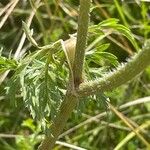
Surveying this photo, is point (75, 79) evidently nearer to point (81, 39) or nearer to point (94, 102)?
point (81, 39)

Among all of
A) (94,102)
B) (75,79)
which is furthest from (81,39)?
(94,102)

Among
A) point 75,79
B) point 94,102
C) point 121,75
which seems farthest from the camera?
point 94,102

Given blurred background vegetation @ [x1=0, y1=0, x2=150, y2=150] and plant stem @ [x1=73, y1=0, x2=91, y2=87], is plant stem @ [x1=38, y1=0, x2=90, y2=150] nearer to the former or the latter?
plant stem @ [x1=73, y1=0, x2=91, y2=87]

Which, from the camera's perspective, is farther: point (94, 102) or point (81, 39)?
point (94, 102)

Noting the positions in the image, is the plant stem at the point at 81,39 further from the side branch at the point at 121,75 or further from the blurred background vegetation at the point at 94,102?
the blurred background vegetation at the point at 94,102

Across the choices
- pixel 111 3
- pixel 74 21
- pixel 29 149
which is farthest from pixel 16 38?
pixel 29 149

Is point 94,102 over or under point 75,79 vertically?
under

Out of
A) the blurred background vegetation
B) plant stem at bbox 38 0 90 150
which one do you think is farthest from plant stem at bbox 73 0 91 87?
the blurred background vegetation
